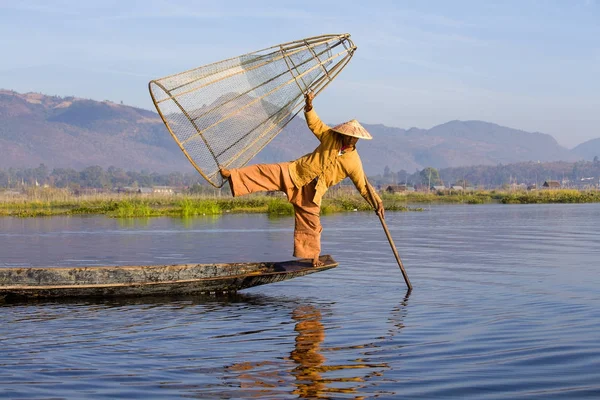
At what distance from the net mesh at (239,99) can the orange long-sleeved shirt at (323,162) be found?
352mm

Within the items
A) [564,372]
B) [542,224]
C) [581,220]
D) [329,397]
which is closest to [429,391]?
[329,397]

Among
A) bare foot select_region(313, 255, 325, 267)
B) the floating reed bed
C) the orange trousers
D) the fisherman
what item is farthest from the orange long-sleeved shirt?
the floating reed bed

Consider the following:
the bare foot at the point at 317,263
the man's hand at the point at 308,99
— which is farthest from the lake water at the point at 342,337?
the man's hand at the point at 308,99

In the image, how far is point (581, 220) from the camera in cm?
2633

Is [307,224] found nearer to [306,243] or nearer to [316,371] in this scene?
[306,243]

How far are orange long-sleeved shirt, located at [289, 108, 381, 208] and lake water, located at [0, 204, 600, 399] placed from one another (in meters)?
1.32

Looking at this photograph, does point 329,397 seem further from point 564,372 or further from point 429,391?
point 564,372

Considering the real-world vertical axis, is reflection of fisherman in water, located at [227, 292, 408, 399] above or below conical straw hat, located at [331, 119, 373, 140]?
below

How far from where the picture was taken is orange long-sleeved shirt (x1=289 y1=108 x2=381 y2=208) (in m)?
8.84

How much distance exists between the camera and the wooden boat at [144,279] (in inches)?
378

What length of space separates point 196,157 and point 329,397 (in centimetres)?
326

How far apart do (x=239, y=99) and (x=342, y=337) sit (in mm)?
2551

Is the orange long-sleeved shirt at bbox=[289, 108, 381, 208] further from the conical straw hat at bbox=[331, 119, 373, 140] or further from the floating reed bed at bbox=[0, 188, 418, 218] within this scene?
the floating reed bed at bbox=[0, 188, 418, 218]

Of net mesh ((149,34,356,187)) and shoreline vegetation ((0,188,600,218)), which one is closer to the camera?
net mesh ((149,34,356,187))
